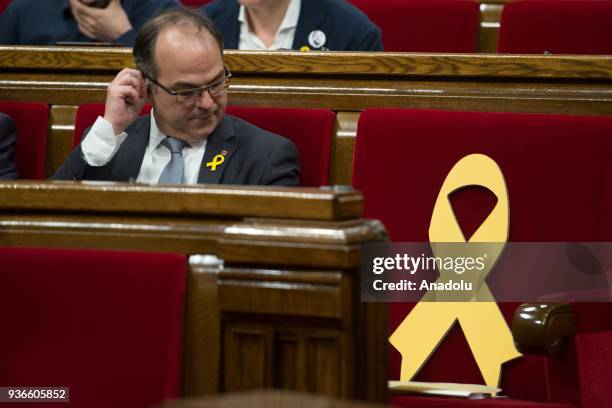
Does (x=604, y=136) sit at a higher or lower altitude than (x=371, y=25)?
lower

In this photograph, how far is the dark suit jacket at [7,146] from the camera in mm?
793

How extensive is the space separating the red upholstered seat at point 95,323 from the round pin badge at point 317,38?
1.98ft

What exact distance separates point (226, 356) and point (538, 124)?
1.13ft

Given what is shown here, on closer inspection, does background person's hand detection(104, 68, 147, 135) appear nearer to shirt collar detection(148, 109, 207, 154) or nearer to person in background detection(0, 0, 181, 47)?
shirt collar detection(148, 109, 207, 154)

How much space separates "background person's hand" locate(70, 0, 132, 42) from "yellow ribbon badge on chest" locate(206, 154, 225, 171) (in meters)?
0.32

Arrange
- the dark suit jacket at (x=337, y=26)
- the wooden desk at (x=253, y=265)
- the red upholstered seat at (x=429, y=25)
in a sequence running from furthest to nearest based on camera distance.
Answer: the red upholstered seat at (x=429, y=25) < the dark suit jacket at (x=337, y=26) < the wooden desk at (x=253, y=265)

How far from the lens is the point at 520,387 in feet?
2.07

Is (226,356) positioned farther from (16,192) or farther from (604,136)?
(604,136)

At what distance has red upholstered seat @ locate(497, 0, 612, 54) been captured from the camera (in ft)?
3.43

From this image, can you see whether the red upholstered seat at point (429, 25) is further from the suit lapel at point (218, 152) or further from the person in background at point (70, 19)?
the suit lapel at point (218, 152)

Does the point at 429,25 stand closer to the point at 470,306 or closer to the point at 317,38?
the point at 317,38

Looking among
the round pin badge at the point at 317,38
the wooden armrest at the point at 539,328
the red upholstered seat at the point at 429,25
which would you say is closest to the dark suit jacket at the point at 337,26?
the round pin badge at the point at 317,38

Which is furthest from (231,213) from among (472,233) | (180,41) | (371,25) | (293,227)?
(371,25)

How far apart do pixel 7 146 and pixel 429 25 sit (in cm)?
50
